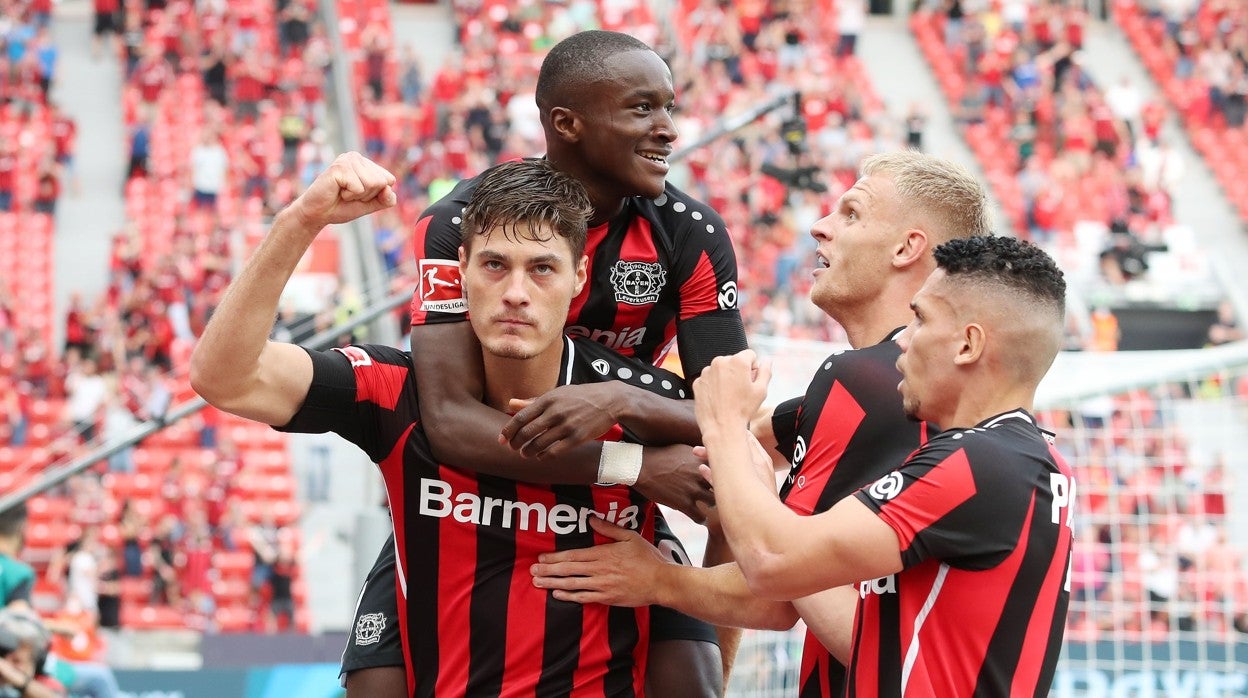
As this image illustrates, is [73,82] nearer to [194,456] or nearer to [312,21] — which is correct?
[312,21]

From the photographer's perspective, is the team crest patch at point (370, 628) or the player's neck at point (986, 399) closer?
the player's neck at point (986, 399)

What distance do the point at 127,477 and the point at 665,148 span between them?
48.2ft

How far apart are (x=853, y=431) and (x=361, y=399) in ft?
4.86

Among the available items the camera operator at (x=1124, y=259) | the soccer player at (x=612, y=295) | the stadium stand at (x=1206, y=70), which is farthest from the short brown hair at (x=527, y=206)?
the stadium stand at (x=1206, y=70)

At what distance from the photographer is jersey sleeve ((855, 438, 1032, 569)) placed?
3.74 m

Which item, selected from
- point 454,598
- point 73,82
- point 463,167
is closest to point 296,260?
point 454,598

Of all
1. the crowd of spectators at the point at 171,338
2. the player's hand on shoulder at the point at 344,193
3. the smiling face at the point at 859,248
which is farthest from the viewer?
the crowd of spectators at the point at 171,338

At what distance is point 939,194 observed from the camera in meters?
4.87

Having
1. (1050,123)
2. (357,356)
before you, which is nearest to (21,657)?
(357,356)

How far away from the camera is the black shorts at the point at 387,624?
4887 mm

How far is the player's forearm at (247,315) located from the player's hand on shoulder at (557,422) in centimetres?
75

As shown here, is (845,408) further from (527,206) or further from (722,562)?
(527,206)

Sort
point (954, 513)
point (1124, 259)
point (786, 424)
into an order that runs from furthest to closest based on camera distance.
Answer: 1. point (1124, 259)
2. point (786, 424)
3. point (954, 513)

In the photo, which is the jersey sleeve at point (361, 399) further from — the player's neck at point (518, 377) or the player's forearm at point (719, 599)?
the player's forearm at point (719, 599)
